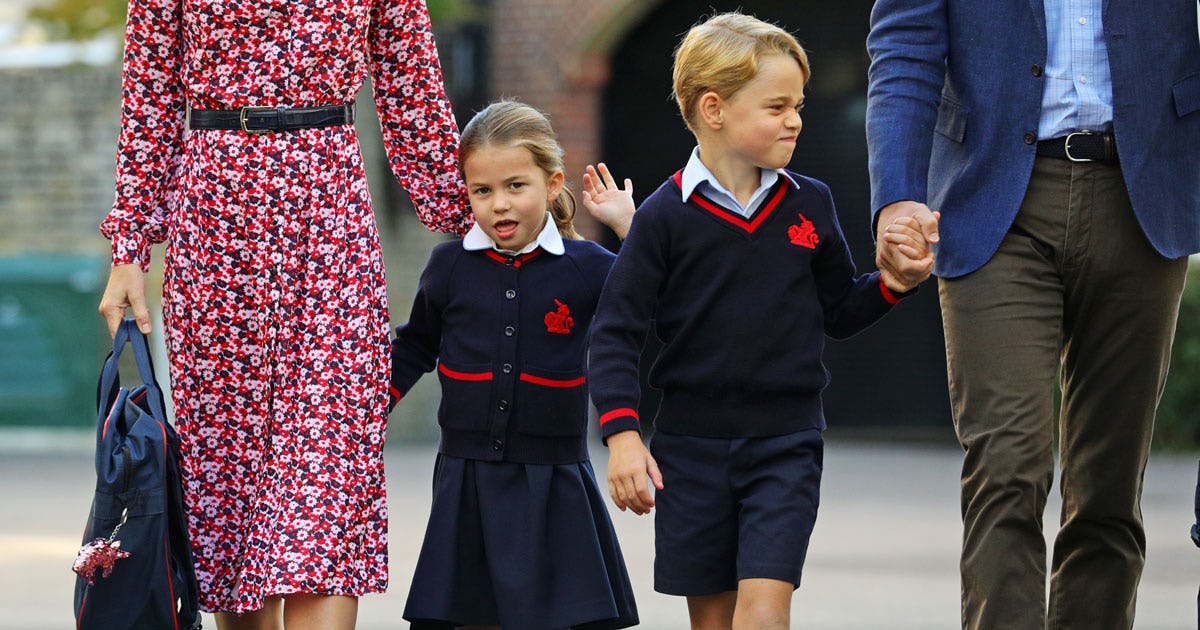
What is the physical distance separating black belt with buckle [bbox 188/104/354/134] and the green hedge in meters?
8.02

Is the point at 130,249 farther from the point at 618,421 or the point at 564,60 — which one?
the point at 564,60

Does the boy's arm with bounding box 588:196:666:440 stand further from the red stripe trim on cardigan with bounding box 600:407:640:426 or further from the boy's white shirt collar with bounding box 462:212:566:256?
the boy's white shirt collar with bounding box 462:212:566:256

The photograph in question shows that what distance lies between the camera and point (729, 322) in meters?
3.83

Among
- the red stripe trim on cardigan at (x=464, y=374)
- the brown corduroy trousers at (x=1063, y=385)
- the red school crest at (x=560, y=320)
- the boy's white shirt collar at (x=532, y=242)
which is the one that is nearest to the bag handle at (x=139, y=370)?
the red stripe trim on cardigan at (x=464, y=374)

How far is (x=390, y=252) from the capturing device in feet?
39.5

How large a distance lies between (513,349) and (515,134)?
0.47 meters

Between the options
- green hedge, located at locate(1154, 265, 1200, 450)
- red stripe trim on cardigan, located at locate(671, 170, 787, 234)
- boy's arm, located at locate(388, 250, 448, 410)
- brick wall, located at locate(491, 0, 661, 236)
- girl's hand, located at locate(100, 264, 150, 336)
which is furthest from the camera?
brick wall, located at locate(491, 0, 661, 236)

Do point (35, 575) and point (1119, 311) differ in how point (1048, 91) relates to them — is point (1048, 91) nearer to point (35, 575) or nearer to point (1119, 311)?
point (1119, 311)

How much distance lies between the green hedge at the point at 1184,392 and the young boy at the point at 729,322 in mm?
7582

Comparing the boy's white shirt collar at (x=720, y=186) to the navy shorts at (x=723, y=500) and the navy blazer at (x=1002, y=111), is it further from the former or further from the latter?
the navy shorts at (x=723, y=500)

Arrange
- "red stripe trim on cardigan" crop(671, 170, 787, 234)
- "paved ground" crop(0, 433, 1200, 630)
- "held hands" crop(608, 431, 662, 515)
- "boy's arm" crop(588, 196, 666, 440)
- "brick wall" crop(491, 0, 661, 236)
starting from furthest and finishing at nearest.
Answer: "brick wall" crop(491, 0, 661, 236) < "paved ground" crop(0, 433, 1200, 630) < "red stripe trim on cardigan" crop(671, 170, 787, 234) < "boy's arm" crop(588, 196, 666, 440) < "held hands" crop(608, 431, 662, 515)

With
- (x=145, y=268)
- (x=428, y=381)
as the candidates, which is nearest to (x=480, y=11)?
(x=428, y=381)

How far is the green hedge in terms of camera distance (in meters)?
10.9

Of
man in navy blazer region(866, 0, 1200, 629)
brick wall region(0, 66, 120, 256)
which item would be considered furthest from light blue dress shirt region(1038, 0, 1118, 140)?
brick wall region(0, 66, 120, 256)
